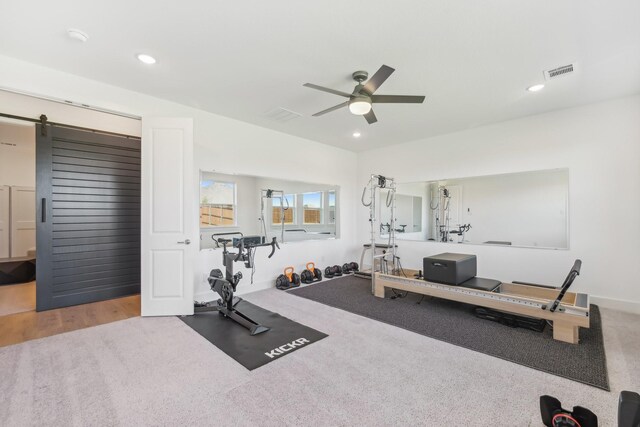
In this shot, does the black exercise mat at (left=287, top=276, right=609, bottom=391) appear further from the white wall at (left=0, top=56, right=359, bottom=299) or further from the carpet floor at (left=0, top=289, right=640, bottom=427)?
the white wall at (left=0, top=56, right=359, bottom=299)

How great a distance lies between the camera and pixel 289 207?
19.4 ft

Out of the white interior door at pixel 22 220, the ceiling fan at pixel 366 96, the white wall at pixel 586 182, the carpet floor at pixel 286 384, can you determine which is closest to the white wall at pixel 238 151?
the carpet floor at pixel 286 384

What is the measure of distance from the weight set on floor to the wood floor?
212 centimetres

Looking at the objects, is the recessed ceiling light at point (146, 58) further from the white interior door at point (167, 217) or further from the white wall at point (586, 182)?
the white wall at point (586, 182)

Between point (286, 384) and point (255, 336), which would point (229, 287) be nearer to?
point (255, 336)

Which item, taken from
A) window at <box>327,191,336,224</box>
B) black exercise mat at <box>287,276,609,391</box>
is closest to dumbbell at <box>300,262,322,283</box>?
black exercise mat at <box>287,276,609,391</box>

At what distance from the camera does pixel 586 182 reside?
4.20m

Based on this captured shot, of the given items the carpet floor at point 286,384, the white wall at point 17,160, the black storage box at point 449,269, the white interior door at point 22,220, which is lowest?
the carpet floor at point 286,384

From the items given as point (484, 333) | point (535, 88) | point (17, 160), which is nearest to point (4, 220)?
point (17, 160)

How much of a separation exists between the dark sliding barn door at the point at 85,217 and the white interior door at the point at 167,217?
44.3 inches

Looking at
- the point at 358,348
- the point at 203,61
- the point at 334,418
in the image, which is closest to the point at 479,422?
the point at 334,418

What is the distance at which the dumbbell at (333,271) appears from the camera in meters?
5.89

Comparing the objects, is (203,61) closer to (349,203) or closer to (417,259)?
(349,203)

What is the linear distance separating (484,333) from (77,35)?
16.4ft
